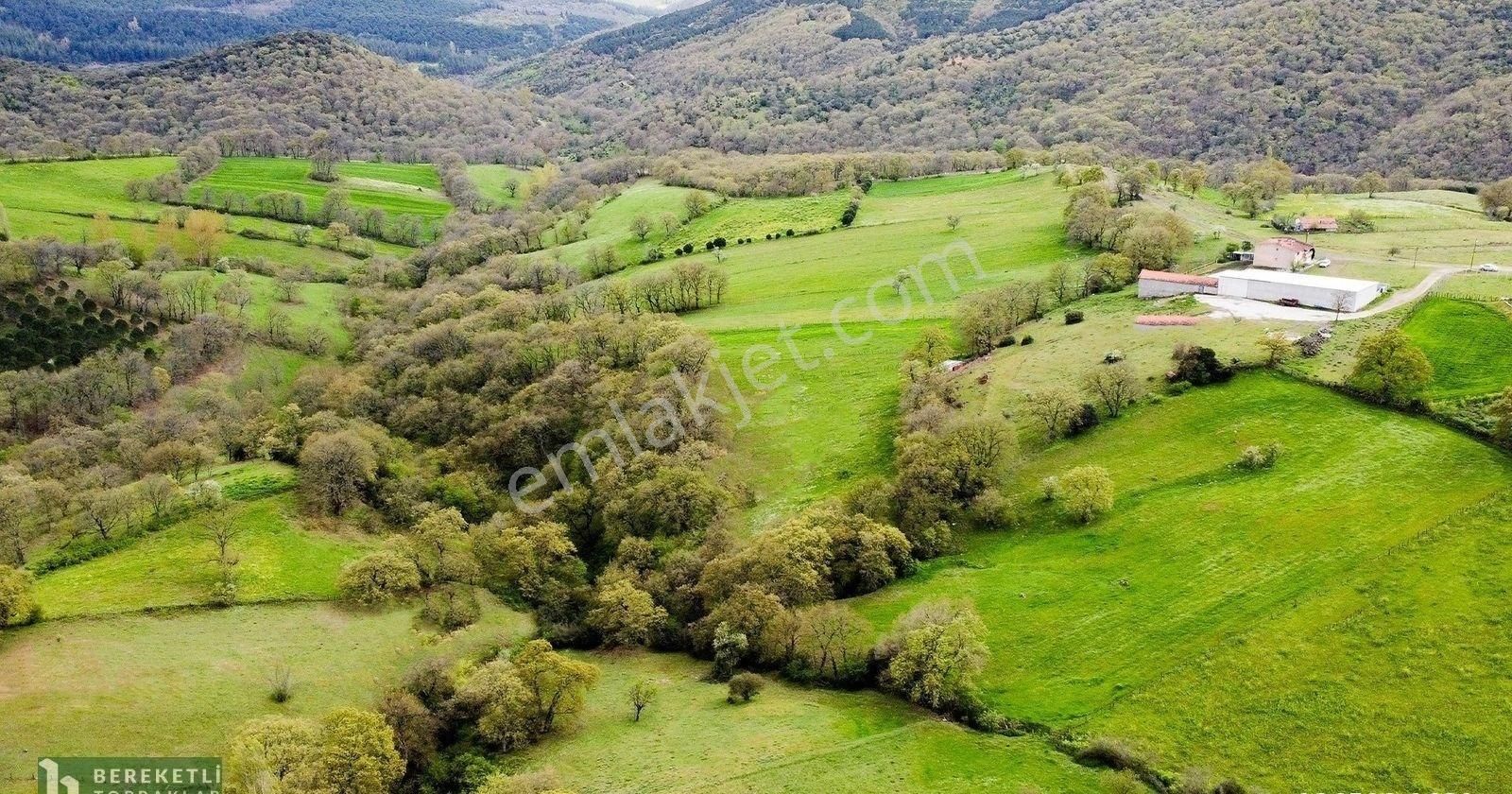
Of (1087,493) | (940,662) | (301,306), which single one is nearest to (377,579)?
(940,662)

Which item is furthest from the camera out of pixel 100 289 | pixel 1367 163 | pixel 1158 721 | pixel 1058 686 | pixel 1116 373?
pixel 1367 163

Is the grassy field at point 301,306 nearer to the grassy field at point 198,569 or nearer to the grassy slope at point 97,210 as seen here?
the grassy slope at point 97,210

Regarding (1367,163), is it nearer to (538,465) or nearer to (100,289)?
(538,465)

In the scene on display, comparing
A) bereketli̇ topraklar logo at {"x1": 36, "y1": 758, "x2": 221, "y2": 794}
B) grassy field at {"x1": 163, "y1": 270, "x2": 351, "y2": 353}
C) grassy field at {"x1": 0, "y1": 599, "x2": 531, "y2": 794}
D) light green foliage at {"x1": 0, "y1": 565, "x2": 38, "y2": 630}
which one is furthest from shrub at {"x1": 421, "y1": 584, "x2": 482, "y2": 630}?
grassy field at {"x1": 163, "y1": 270, "x2": 351, "y2": 353}

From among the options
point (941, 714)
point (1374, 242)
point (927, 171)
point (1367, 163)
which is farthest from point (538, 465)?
point (1367, 163)

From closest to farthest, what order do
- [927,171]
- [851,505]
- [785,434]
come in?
[851,505]
[785,434]
[927,171]

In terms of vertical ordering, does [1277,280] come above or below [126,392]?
above
